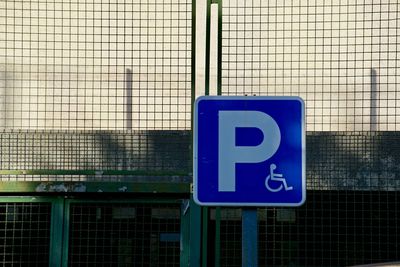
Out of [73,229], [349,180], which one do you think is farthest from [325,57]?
[73,229]

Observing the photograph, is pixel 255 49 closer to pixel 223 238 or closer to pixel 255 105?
pixel 223 238

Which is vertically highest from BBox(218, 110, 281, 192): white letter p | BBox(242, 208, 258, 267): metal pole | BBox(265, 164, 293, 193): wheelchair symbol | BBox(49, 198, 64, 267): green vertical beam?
BBox(218, 110, 281, 192): white letter p

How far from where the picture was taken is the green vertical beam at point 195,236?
829cm

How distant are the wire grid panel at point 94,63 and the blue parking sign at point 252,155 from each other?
4.83 meters

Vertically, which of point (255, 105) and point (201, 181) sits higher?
point (255, 105)

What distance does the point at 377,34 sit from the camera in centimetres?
842

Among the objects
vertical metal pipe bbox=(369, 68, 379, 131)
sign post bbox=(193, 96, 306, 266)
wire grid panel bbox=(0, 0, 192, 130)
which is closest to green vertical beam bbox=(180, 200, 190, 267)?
wire grid panel bbox=(0, 0, 192, 130)

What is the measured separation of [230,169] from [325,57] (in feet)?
16.5

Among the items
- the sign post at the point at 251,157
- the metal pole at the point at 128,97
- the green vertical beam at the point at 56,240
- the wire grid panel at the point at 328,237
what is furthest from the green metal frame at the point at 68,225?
the sign post at the point at 251,157

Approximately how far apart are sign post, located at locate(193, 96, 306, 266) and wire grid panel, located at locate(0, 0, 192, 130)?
483 centimetres

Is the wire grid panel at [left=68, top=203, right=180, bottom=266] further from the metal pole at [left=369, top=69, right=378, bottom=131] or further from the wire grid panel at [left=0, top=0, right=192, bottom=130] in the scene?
the metal pole at [left=369, top=69, right=378, bottom=131]

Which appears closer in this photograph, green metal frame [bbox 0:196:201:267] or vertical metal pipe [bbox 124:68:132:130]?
green metal frame [bbox 0:196:201:267]

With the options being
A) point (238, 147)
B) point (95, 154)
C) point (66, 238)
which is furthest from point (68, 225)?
point (238, 147)

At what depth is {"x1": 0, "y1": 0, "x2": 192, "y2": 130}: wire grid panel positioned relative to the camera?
854 cm
